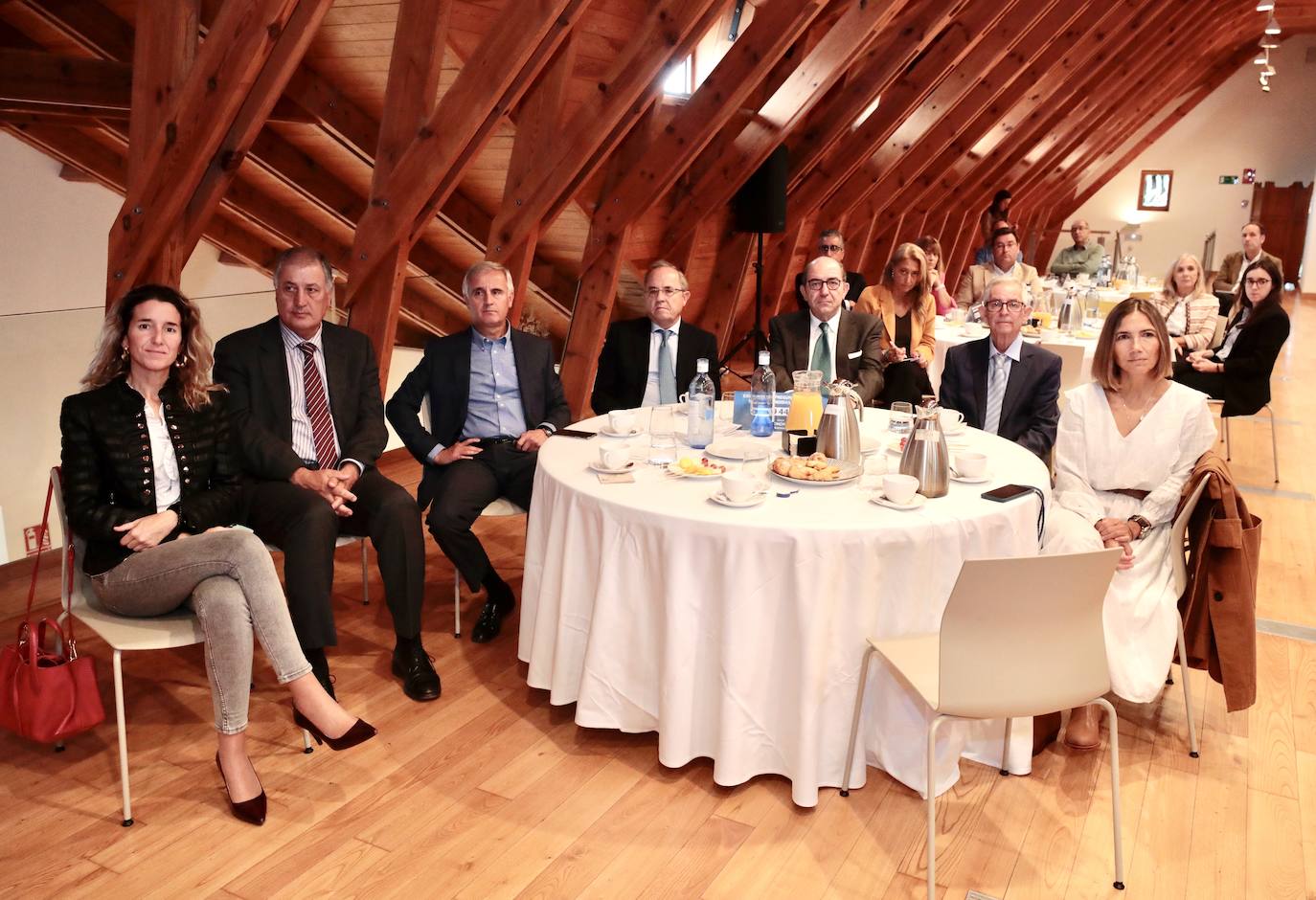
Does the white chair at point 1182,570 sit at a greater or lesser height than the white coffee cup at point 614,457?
lesser

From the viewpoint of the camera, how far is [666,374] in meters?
4.06

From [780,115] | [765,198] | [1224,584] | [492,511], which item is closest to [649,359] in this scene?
[492,511]

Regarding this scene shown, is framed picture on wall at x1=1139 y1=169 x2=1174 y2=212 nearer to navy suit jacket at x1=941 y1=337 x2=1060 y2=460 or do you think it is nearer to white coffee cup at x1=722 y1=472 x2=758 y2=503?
navy suit jacket at x1=941 y1=337 x2=1060 y2=460

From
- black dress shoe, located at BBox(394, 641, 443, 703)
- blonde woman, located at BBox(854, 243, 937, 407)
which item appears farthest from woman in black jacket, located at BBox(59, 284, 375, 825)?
blonde woman, located at BBox(854, 243, 937, 407)

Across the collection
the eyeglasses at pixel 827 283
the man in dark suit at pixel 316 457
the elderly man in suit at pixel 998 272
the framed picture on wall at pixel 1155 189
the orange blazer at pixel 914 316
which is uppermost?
the framed picture on wall at pixel 1155 189

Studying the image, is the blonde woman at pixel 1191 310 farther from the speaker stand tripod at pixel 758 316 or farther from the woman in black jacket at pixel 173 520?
the woman in black jacket at pixel 173 520

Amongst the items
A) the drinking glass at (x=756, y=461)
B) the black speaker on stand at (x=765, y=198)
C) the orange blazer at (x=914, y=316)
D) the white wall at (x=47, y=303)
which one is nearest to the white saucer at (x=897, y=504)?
the drinking glass at (x=756, y=461)

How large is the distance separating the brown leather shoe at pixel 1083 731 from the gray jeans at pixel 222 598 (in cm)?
195

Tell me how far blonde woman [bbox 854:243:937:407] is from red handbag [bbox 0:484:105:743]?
3.79m

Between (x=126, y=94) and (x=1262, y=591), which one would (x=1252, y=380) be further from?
(x=126, y=94)

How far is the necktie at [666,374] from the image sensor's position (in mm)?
4043

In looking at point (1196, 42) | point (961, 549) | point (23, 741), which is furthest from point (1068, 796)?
point (1196, 42)

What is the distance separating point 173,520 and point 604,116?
2585 mm

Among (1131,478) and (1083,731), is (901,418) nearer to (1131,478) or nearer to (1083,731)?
(1131,478)
